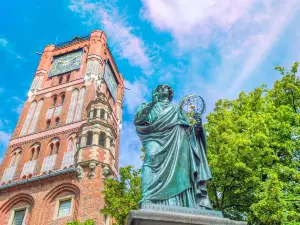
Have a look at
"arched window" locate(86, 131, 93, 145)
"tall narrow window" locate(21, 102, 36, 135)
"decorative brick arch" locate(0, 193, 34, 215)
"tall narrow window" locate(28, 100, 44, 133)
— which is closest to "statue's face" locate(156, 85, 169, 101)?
"arched window" locate(86, 131, 93, 145)

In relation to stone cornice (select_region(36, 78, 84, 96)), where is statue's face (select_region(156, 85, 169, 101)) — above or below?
below

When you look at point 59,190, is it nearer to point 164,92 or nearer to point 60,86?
point 60,86

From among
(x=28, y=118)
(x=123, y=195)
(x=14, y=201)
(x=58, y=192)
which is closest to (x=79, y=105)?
(x=28, y=118)

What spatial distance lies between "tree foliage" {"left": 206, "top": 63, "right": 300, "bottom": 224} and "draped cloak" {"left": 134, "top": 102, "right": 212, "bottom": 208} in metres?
4.82

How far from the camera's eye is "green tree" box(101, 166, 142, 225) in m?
13.0

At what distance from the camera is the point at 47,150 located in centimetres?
3241

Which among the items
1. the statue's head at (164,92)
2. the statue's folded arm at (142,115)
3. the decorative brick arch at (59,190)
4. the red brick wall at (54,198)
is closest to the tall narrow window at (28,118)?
the red brick wall at (54,198)

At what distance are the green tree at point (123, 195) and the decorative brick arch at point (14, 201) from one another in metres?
13.8

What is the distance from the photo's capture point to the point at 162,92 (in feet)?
19.7

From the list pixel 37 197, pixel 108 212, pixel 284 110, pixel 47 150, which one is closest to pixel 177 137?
pixel 284 110

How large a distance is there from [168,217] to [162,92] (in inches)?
100

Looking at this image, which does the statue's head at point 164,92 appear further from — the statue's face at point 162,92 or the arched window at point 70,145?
the arched window at point 70,145

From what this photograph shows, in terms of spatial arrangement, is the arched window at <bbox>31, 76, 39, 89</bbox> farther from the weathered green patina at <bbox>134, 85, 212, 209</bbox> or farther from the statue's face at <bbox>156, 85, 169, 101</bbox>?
the weathered green patina at <bbox>134, 85, 212, 209</bbox>

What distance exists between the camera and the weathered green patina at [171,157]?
467 cm
